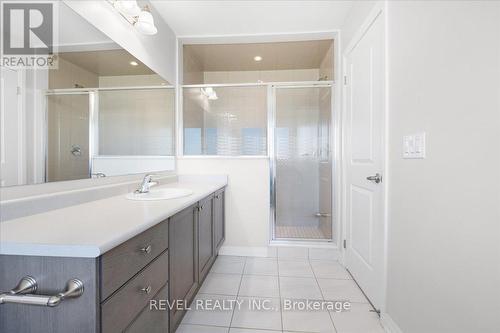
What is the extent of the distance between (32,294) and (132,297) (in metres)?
0.29

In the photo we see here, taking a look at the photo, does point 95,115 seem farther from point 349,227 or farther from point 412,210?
point 349,227

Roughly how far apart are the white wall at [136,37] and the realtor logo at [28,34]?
0.20 meters

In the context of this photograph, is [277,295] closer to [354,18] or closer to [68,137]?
[68,137]

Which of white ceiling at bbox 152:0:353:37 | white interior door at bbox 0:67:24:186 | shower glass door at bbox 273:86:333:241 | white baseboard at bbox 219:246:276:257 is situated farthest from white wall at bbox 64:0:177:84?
white baseboard at bbox 219:246:276:257

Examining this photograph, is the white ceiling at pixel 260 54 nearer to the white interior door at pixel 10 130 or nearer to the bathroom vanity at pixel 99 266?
the white interior door at pixel 10 130

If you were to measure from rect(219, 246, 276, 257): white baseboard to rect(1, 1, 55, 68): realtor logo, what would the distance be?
217 cm

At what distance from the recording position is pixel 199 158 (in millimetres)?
2641

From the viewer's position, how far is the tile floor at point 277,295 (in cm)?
147

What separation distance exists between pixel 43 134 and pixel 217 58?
7.46 ft

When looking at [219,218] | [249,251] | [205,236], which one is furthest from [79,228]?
[249,251]

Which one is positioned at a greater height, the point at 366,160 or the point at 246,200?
the point at 366,160

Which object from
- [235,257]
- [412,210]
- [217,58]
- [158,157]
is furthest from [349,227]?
[217,58]

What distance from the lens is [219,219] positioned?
2346 millimetres

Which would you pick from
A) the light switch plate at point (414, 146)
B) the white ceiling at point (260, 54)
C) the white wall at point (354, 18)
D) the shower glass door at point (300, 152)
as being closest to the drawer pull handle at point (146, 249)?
the light switch plate at point (414, 146)
